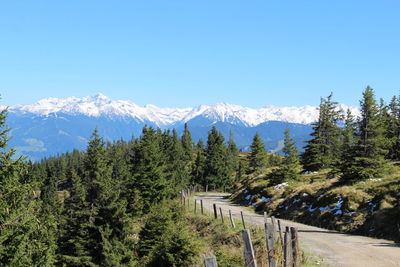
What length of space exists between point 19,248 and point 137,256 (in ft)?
31.3

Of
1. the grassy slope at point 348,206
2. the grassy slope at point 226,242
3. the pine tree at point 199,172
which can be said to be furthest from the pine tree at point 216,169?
the grassy slope at point 226,242

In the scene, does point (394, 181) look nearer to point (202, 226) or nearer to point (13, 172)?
point (202, 226)

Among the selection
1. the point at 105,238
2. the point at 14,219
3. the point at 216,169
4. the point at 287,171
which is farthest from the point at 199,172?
the point at 14,219

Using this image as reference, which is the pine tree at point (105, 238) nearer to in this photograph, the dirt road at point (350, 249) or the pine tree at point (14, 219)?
the pine tree at point (14, 219)

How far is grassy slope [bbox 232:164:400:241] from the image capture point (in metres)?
23.0

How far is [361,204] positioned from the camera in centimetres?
2633

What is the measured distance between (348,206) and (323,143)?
27923mm

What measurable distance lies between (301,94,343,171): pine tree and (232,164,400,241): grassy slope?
503 inches

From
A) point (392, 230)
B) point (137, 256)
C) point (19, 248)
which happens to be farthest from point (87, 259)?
point (392, 230)

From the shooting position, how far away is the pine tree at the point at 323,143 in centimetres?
5025

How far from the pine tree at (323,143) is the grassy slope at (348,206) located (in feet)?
41.9

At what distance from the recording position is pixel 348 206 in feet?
87.6

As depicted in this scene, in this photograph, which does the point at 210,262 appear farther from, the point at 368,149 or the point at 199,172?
the point at 199,172

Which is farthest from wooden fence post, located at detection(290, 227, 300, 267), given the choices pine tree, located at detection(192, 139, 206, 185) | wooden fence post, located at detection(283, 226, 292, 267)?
pine tree, located at detection(192, 139, 206, 185)
